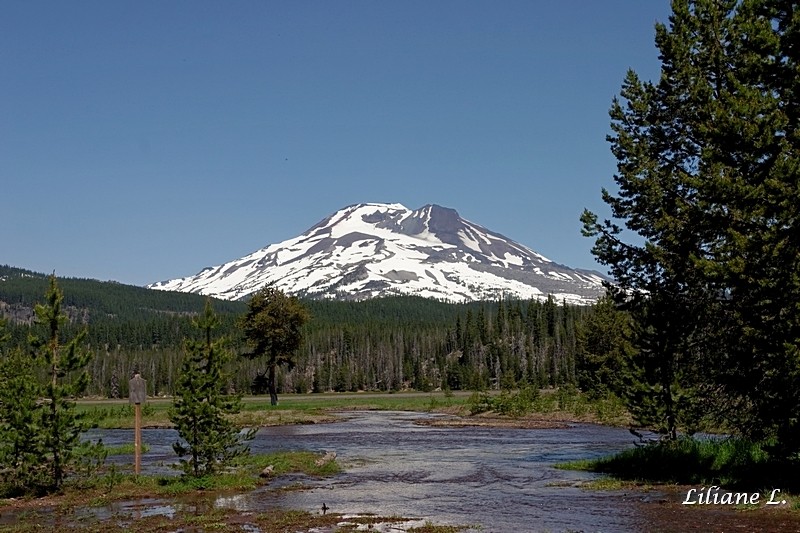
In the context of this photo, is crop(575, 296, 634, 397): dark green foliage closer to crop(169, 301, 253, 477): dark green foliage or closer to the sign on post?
crop(169, 301, 253, 477): dark green foliage

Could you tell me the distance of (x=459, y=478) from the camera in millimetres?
31000

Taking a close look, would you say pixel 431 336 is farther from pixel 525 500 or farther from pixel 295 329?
pixel 525 500

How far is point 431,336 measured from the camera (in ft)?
642

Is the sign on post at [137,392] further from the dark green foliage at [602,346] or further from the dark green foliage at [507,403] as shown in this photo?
the dark green foliage at [602,346]

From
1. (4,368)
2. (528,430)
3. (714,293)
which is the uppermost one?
(714,293)

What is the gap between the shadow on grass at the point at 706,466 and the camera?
23266mm

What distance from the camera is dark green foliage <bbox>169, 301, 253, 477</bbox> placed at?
91.0 feet

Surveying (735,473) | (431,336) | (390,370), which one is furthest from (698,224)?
(431,336)

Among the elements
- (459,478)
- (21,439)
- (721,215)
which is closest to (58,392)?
(21,439)

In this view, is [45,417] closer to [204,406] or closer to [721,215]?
[204,406]

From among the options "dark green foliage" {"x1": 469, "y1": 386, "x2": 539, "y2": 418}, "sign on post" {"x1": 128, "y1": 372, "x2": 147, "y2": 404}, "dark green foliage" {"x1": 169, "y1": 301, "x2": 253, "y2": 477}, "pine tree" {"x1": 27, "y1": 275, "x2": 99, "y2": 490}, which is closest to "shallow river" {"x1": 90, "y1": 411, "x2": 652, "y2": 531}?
"dark green foliage" {"x1": 169, "y1": 301, "x2": 253, "y2": 477}

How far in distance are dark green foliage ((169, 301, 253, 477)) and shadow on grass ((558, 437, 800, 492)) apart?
14594 mm

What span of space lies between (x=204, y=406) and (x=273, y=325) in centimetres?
5500

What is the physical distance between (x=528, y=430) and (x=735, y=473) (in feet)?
122
